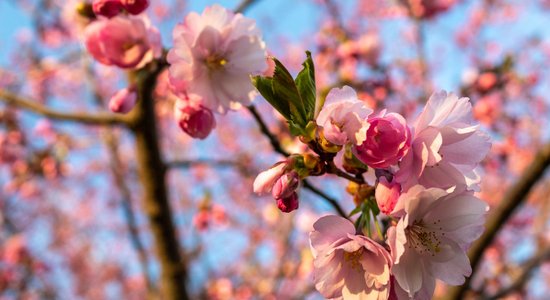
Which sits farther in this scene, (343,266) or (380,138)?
(343,266)

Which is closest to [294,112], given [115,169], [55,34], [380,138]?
[380,138]

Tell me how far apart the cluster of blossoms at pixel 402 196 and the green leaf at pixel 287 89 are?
0.05m

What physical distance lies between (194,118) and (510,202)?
1871 millimetres

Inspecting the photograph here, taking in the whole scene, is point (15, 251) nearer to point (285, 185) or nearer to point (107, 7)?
point (107, 7)

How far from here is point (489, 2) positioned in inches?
376

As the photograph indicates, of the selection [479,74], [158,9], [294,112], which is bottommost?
[158,9]

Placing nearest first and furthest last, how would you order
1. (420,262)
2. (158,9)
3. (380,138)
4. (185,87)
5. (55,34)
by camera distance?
(380,138) → (420,262) → (185,87) → (55,34) → (158,9)

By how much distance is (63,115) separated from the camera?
8.62 ft

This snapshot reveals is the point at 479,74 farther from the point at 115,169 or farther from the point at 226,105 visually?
the point at 115,169

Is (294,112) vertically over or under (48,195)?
over

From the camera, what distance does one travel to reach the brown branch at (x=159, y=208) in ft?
8.89

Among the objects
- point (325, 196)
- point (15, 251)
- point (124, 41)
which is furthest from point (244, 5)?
point (15, 251)

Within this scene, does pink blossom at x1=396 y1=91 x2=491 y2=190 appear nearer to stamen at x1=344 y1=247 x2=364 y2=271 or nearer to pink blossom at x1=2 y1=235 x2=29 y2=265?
stamen at x1=344 y1=247 x2=364 y2=271

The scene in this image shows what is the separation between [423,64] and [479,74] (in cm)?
77
